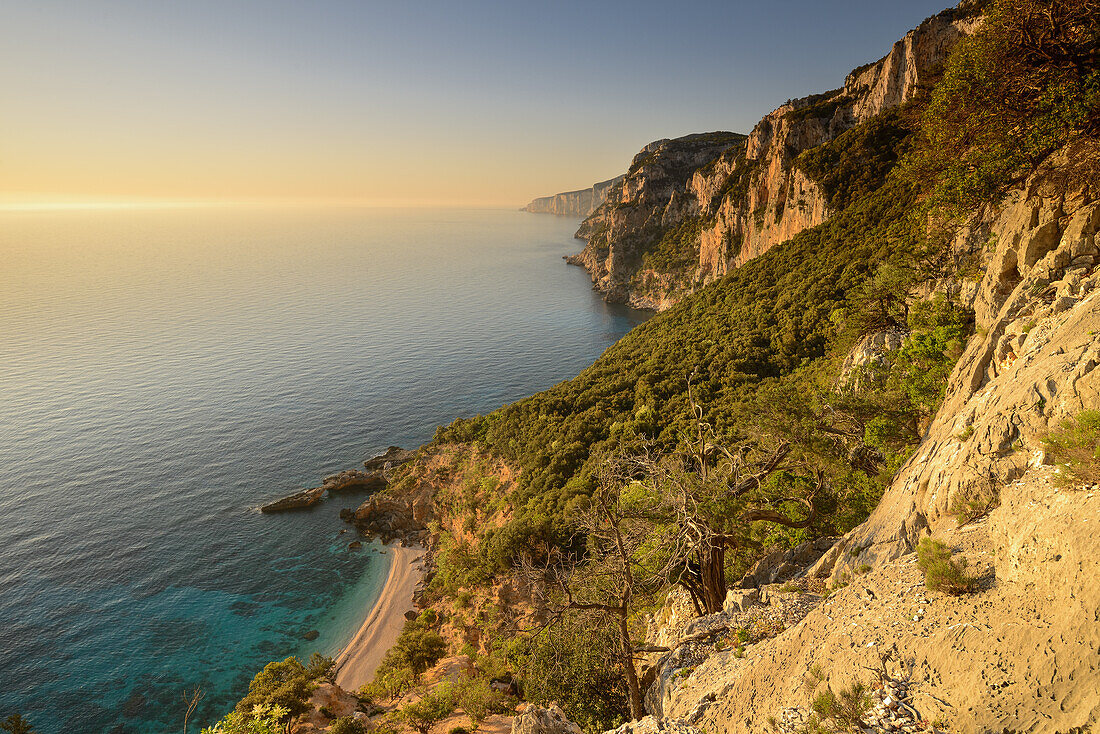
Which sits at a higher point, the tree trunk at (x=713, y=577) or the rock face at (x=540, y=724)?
the tree trunk at (x=713, y=577)

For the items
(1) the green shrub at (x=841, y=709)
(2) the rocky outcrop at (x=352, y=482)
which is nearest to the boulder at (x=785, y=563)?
(1) the green shrub at (x=841, y=709)

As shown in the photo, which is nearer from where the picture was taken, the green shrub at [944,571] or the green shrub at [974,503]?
the green shrub at [944,571]

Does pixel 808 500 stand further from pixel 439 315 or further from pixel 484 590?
pixel 439 315

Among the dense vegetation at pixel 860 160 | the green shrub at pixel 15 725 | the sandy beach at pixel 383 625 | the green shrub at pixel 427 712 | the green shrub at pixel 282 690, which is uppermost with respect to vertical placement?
the dense vegetation at pixel 860 160

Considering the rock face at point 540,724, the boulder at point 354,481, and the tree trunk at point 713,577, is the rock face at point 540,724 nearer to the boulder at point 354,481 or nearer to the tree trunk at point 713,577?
the tree trunk at point 713,577

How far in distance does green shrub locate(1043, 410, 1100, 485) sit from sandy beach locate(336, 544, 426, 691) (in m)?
36.5

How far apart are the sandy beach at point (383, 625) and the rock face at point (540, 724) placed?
83.4ft

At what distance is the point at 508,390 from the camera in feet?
233

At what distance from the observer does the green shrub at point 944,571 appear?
7105 millimetres

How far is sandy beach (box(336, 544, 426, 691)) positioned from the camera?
3131 centimetres

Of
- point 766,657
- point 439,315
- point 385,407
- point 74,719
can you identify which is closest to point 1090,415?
point 766,657

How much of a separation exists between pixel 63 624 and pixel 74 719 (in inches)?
384

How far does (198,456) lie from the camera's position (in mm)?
53594

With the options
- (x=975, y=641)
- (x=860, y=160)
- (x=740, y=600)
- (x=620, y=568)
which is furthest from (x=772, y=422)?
(x=860, y=160)
